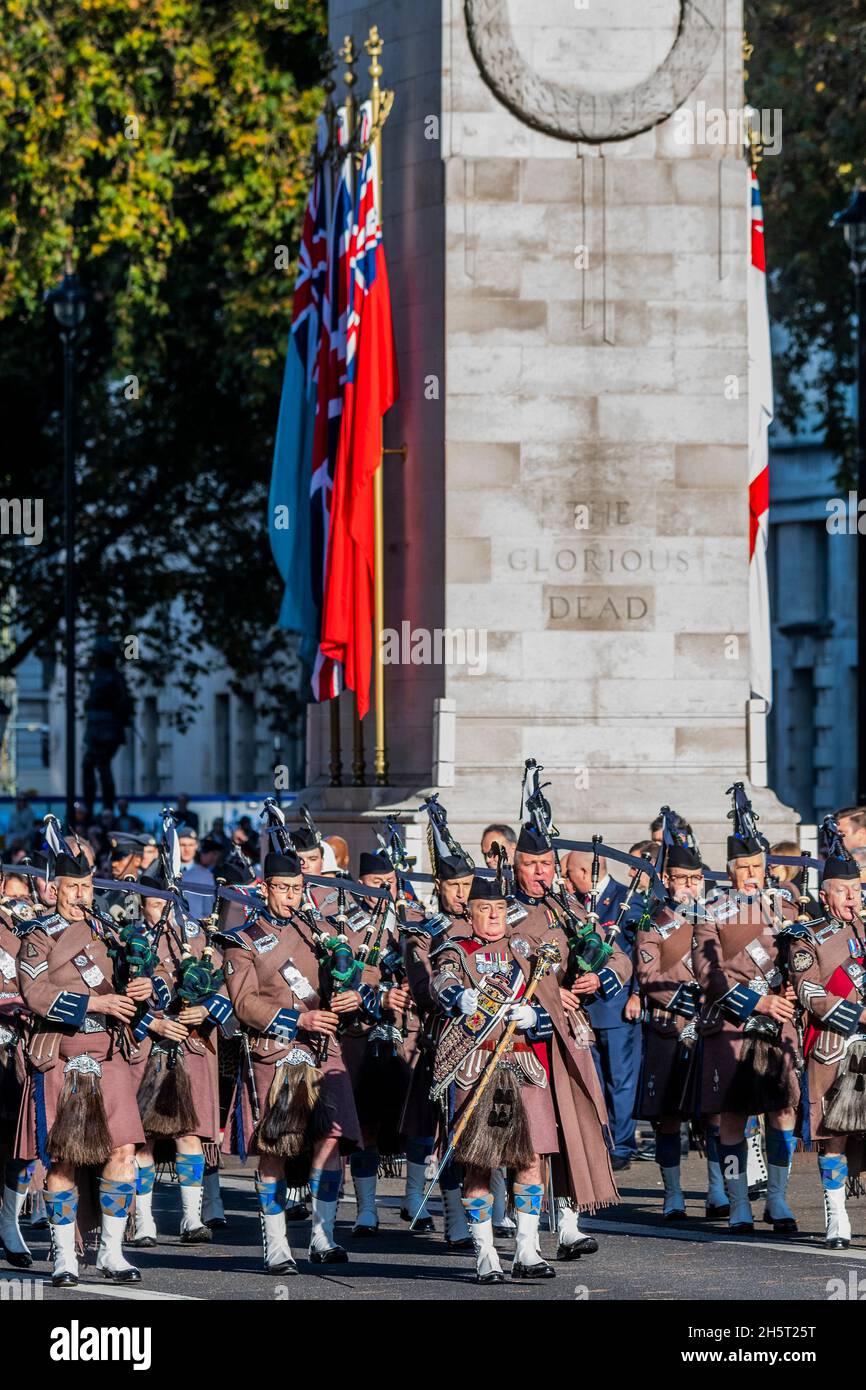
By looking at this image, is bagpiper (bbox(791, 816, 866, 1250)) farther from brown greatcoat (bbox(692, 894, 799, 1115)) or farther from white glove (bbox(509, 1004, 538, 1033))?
white glove (bbox(509, 1004, 538, 1033))

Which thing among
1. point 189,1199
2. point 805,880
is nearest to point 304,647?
point 805,880

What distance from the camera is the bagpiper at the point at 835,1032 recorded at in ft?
44.5

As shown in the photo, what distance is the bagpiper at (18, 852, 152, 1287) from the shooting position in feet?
41.7

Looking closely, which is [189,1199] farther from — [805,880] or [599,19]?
[599,19]

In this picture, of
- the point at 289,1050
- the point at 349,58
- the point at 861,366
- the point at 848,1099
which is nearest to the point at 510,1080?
the point at 289,1050

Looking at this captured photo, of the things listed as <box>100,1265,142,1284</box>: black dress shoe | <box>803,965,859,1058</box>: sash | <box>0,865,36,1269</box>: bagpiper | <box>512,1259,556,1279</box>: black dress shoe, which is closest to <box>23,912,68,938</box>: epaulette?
<box>0,865,36,1269</box>: bagpiper

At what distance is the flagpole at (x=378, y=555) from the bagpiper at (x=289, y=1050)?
7.05m

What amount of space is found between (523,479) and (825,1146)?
283 inches

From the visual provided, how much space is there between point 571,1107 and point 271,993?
1.46 meters

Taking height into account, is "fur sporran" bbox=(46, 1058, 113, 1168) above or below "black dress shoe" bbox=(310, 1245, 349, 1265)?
above

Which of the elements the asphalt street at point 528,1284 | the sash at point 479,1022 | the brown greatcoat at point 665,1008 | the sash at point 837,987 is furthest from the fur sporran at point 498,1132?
the brown greatcoat at point 665,1008

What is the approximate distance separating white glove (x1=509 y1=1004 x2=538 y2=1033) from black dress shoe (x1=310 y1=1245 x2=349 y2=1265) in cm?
150

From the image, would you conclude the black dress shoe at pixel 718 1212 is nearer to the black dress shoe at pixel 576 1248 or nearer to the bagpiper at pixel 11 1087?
the black dress shoe at pixel 576 1248
